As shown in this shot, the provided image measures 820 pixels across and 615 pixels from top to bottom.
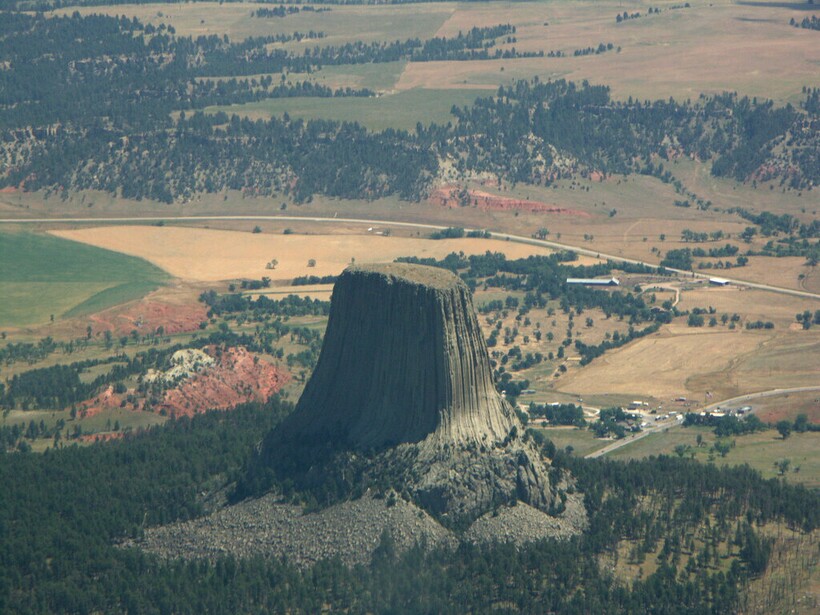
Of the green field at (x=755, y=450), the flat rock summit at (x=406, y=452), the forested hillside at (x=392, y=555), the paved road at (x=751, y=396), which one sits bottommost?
the green field at (x=755, y=450)

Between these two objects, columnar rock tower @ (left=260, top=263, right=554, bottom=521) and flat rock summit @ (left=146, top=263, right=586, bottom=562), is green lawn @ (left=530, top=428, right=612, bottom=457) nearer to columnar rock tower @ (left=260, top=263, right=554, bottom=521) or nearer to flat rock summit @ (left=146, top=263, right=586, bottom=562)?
flat rock summit @ (left=146, top=263, right=586, bottom=562)

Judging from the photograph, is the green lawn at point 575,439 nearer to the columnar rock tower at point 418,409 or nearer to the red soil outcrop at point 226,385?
the red soil outcrop at point 226,385

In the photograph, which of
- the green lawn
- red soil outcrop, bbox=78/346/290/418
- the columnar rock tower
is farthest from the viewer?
red soil outcrop, bbox=78/346/290/418

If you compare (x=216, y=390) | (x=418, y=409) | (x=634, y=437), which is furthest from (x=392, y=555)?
(x=216, y=390)

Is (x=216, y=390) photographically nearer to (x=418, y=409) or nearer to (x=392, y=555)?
(x=418, y=409)

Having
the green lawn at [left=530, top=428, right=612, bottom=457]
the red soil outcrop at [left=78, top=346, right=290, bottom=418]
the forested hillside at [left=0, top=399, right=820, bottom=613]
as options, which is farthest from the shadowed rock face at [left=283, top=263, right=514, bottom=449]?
the red soil outcrop at [left=78, top=346, right=290, bottom=418]

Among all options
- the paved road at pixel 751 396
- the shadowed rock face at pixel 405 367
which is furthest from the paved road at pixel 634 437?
the shadowed rock face at pixel 405 367
